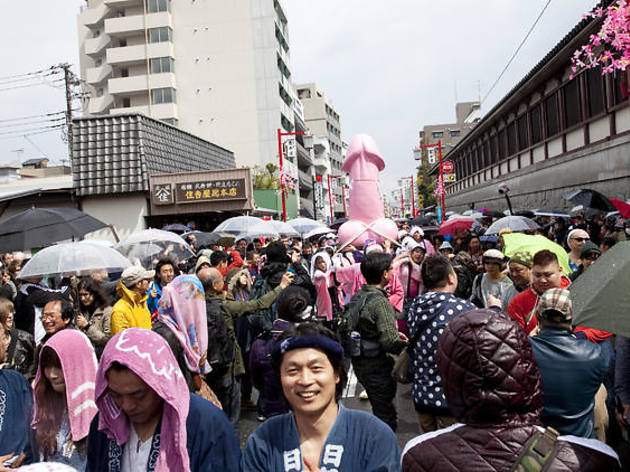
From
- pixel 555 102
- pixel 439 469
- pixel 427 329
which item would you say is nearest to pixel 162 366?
pixel 439 469

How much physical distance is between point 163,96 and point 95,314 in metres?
37.5

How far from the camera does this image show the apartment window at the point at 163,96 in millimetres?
39938

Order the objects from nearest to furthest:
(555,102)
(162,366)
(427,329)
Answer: (162,366) → (427,329) → (555,102)

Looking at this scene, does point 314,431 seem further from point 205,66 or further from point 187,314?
point 205,66

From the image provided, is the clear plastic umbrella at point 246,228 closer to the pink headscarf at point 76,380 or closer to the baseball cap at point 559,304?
the pink headscarf at point 76,380

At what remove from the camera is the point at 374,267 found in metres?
4.58

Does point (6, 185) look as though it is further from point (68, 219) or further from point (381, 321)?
point (381, 321)

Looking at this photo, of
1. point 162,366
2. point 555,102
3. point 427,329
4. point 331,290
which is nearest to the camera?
point 162,366

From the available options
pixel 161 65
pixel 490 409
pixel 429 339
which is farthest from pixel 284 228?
pixel 161 65

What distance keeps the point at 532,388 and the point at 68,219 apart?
7389 mm

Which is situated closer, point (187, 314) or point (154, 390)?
point (154, 390)

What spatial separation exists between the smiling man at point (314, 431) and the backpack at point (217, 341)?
109 inches

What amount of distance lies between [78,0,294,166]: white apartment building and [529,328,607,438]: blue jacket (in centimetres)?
3770

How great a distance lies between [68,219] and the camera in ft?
25.3
